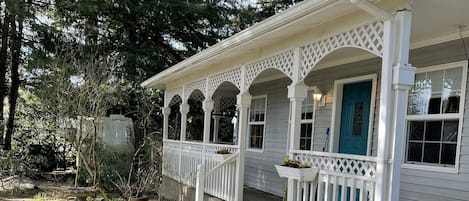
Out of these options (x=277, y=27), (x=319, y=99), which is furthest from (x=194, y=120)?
(x=277, y=27)

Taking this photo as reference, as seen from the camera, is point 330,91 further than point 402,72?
Yes

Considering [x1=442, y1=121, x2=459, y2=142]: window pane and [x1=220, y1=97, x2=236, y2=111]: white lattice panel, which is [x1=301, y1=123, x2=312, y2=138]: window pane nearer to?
[x1=442, y1=121, x2=459, y2=142]: window pane

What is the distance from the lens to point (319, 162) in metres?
4.24

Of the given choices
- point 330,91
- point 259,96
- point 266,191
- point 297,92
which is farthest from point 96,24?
point 297,92

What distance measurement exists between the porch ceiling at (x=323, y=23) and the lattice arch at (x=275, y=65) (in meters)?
0.16

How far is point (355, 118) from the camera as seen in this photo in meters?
6.04

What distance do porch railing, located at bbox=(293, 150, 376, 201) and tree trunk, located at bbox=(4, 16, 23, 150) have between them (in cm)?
1129

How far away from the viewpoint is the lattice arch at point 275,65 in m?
4.87

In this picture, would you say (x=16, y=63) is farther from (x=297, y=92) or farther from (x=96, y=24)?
(x=297, y=92)

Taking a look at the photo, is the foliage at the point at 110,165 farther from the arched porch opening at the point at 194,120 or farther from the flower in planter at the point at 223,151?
the flower in planter at the point at 223,151

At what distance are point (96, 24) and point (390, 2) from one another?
11542 millimetres

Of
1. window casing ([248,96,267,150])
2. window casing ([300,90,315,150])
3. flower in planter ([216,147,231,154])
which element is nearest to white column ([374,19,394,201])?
flower in planter ([216,147,231,154])

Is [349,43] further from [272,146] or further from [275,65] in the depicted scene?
[272,146]

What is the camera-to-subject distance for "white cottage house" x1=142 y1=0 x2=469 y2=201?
3.32 m
